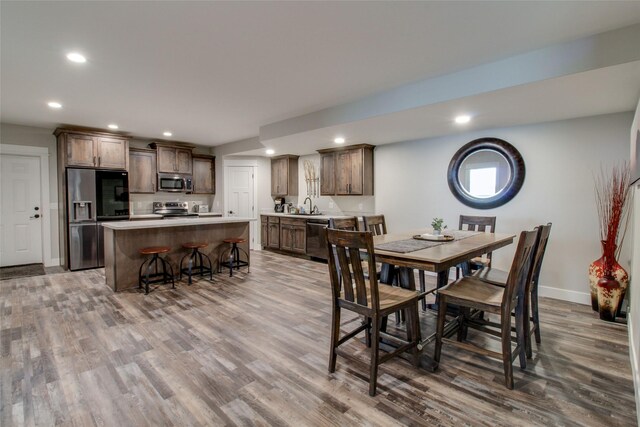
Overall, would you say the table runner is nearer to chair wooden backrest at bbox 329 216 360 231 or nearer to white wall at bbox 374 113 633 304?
chair wooden backrest at bbox 329 216 360 231

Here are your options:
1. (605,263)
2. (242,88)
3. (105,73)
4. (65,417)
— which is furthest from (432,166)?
(65,417)

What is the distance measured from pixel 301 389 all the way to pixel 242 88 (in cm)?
307

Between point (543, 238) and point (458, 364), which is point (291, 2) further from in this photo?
point (458, 364)

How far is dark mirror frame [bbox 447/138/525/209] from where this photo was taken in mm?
4082

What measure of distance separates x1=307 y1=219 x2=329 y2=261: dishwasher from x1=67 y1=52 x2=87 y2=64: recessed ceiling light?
407cm

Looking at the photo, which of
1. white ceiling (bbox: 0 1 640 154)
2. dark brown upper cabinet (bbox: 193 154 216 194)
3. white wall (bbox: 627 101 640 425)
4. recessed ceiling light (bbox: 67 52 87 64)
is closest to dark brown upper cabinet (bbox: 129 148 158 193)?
dark brown upper cabinet (bbox: 193 154 216 194)

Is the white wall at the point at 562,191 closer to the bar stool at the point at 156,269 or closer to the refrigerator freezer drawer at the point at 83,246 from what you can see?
the bar stool at the point at 156,269

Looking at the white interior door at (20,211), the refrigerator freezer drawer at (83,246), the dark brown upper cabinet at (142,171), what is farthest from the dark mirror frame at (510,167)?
the white interior door at (20,211)

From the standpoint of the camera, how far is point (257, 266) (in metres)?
5.62

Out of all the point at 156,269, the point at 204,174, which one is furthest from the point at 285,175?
the point at 156,269

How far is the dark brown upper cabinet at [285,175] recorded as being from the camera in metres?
7.02

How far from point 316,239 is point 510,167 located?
340 centimetres

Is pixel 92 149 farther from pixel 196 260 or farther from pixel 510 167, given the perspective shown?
pixel 510 167

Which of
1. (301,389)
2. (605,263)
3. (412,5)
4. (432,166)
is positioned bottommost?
(301,389)
